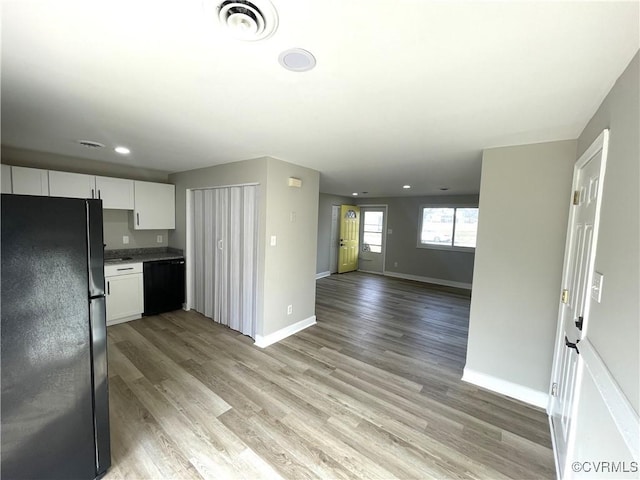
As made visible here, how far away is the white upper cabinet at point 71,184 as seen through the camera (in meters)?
3.29

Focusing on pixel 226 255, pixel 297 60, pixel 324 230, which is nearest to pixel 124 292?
pixel 226 255

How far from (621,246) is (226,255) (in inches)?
143

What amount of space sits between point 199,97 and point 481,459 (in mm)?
2982

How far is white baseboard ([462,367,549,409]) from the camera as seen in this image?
233 centimetres

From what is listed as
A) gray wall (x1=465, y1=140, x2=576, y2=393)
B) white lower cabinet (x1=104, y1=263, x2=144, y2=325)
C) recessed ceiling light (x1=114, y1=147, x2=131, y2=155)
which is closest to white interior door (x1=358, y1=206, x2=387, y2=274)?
gray wall (x1=465, y1=140, x2=576, y2=393)

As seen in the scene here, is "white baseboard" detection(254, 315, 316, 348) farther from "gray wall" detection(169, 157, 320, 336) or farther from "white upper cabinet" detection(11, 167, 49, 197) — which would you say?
"white upper cabinet" detection(11, 167, 49, 197)

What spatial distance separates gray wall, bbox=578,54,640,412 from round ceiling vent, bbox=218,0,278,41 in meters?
1.48

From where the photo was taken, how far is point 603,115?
1492 mm

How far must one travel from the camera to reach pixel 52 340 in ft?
4.39

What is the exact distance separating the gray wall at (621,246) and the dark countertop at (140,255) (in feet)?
15.2

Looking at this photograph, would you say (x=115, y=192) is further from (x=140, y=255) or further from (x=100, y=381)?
(x=100, y=381)

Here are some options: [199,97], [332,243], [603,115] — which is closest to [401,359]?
[603,115]

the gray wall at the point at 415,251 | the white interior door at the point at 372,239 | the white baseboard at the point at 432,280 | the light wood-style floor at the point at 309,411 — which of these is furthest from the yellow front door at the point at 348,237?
the light wood-style floor at the point at 309,411

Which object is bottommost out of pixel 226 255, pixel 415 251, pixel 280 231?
pixel 415 251
